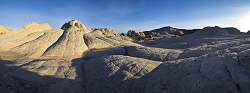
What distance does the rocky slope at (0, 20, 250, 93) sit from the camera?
39125mm

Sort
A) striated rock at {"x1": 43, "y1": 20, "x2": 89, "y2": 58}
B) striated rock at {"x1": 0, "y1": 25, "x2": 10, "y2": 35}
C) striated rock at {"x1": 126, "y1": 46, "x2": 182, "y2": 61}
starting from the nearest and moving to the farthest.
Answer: striated rock at {"x1": 126, "y1": 46, "x2": 182, "y2": 61}, striated rock at {"x1": 43, "y1": 20, "x2": 89, "y2": 58}, striated rock at {"x1": 0, "y1": 25, "x2": 10, "y2": 35}

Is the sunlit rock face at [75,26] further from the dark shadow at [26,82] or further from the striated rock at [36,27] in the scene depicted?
the dark shadow at [26,82]

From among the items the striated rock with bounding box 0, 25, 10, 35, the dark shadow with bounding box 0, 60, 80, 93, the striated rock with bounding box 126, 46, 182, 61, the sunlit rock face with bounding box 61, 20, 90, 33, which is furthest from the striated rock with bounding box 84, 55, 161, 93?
the sunlit rock face with bounding box 61, 20, 90, 33

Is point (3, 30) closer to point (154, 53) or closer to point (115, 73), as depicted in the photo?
point (154, 53)

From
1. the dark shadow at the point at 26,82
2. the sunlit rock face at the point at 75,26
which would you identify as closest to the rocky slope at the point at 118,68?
the dark shadow at the point at 26,82

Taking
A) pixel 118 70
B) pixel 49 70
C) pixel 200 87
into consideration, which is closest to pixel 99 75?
pixel 118 70

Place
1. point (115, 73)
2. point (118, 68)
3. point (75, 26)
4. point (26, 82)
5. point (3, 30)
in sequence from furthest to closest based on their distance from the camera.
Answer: point (75, 26)
point (3, 30)
point (26, 82)
point (118, 68)
point (115, 73)

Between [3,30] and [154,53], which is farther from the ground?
[3,30]

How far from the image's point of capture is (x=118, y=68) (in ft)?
152

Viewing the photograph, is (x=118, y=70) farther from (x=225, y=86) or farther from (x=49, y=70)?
(x=225, y=86)

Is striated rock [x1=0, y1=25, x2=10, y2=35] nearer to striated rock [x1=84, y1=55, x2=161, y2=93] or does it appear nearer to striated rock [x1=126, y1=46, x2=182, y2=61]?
striated rock [x1=126, y1=46, x2=182, y2=61]

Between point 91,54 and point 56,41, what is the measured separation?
864 cm

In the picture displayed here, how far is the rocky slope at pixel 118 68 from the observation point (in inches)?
1540

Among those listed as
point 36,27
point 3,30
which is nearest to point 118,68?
point 3,30
